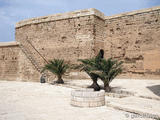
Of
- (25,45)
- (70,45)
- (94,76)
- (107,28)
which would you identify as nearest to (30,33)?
(25,45)

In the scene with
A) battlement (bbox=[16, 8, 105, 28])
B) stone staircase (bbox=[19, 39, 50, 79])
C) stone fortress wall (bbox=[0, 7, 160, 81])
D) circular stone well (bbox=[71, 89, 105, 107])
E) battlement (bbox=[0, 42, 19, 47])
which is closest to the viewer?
circular stone well (bbox=[71, 89, 105, 107])

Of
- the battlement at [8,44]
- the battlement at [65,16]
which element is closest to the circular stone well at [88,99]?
the battlement at [65,16]

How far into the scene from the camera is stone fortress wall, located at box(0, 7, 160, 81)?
1171cm

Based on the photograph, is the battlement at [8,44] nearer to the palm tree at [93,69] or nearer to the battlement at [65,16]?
the battlement at [65,16]

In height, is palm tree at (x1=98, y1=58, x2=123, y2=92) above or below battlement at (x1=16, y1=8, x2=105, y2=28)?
below

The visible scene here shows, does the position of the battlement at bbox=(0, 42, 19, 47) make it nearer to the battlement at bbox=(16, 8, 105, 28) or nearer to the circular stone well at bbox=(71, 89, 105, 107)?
the battlement at bbox=(16, 8, 105, 28)

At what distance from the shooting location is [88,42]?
41.3ft

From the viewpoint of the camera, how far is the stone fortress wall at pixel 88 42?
38.4 ft

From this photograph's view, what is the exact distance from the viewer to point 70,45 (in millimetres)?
13227

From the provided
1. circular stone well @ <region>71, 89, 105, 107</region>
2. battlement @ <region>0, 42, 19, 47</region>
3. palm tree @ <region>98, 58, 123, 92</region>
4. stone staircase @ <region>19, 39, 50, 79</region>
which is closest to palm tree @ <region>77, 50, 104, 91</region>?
palm tree @ <region>98, 58, 123, 92</region>

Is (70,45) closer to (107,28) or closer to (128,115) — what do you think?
(107,28)

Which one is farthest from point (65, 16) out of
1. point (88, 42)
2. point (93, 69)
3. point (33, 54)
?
point (93, 69)

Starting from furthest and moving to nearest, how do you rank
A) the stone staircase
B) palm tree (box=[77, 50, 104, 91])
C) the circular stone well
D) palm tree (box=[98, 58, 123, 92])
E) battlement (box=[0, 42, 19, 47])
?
1. battlement (box=[0, 42, 19, 47])
2. the stone staircase
3. palm tree (box=[77, 50, 104, 91])
4. palm tree (box=[98, 58, 123, 92])
5. the circular stone well

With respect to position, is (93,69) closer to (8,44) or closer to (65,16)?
(65,16)
